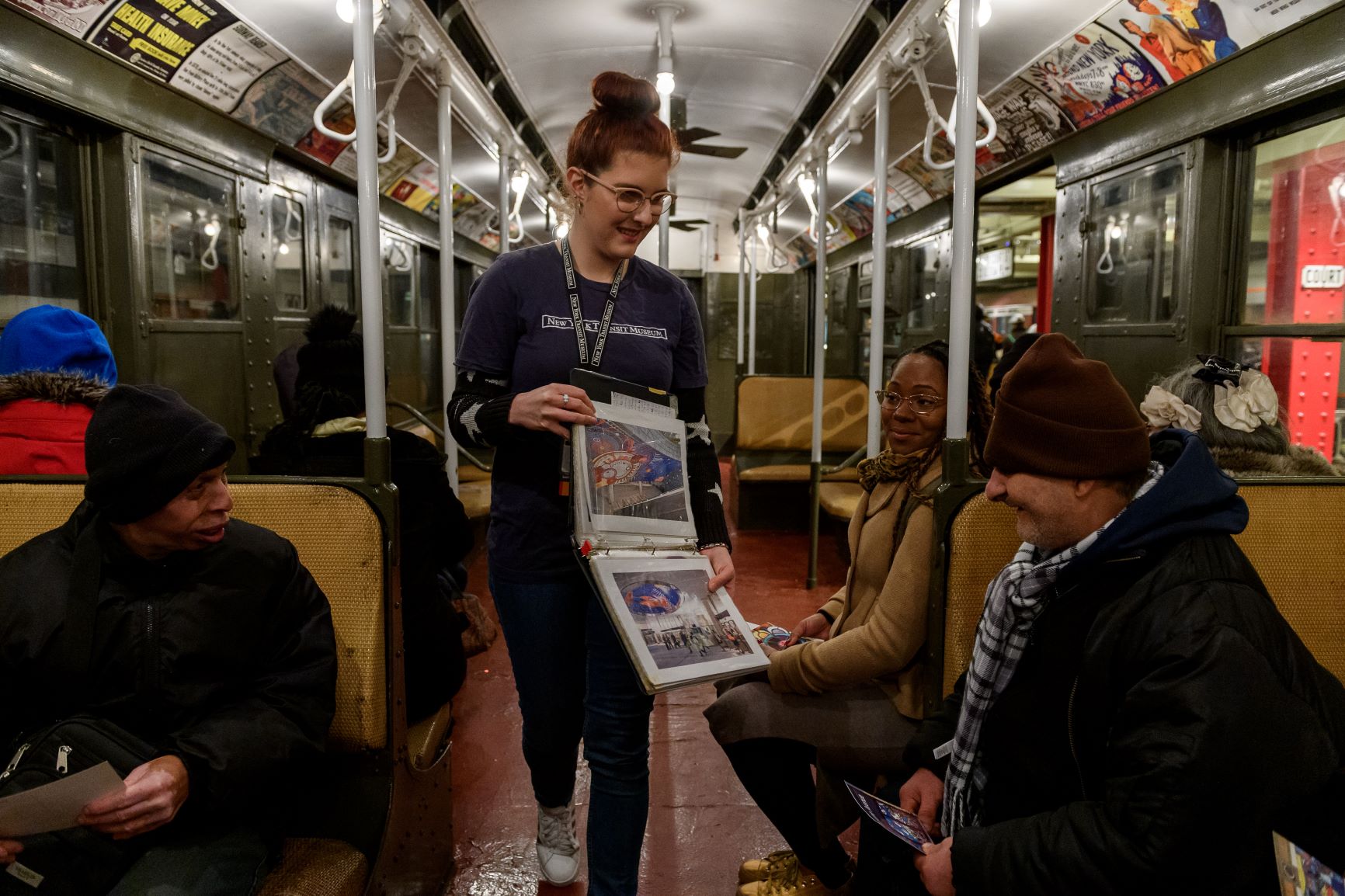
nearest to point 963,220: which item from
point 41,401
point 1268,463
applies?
point 1268,463

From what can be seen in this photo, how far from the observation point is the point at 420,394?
27.7ft

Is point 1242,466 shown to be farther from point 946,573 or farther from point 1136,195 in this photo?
point 1136,195

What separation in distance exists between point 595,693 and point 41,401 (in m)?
1.61

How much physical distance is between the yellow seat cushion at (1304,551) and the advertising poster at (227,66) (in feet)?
15.0

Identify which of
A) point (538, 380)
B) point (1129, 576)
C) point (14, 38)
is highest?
point (14, 38)

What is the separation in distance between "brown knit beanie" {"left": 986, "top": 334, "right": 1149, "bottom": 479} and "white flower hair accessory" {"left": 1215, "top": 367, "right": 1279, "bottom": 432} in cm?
97

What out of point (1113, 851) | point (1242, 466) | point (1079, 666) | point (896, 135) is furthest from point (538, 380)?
point (896, 135)

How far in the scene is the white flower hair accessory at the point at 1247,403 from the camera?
203 cm

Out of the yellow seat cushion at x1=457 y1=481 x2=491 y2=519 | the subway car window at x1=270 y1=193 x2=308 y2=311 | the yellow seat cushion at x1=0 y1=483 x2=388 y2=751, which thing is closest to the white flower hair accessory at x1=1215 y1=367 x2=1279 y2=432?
the yellow seat cushion at x1=0 y1=483 x2=388 y2=751

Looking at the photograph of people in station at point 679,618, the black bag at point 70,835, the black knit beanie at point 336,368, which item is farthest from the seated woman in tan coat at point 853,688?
the black knit beanie at point 336,368

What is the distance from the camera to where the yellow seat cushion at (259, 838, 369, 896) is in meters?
1.61

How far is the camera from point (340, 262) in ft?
21.0

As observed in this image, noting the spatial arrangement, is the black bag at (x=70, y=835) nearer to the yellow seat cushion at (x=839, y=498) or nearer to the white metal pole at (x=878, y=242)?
the white metal pole at (x=878, y=242)

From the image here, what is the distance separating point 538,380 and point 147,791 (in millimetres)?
977
